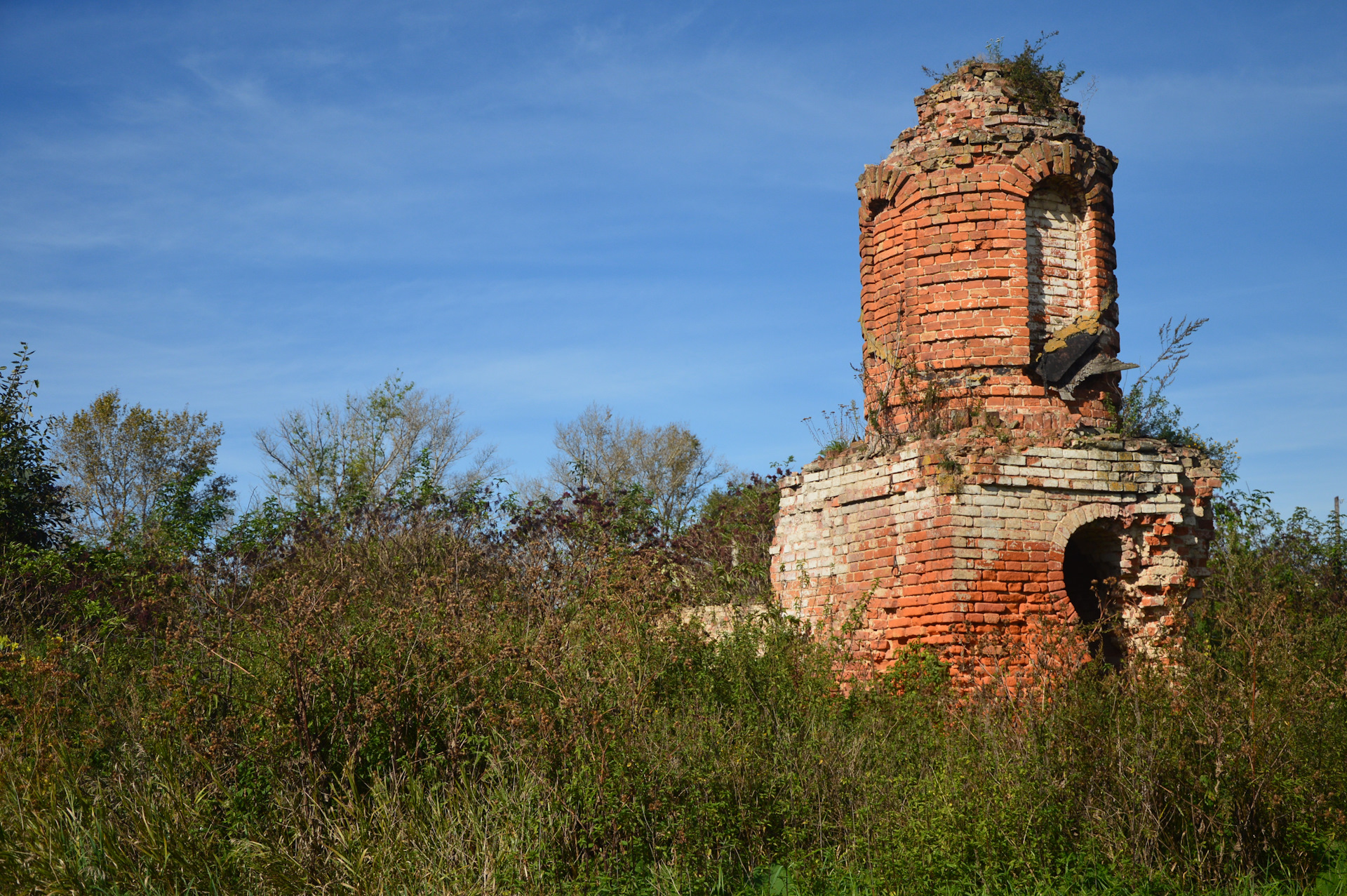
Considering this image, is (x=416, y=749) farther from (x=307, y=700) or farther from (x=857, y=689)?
(x=857, y=689)

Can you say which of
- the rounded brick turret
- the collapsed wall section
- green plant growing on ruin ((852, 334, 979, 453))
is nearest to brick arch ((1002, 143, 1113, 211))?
the rounded brick turret

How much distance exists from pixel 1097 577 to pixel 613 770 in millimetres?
5513

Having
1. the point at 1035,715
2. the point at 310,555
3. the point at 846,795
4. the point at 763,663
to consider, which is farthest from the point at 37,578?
the point at 1035,715

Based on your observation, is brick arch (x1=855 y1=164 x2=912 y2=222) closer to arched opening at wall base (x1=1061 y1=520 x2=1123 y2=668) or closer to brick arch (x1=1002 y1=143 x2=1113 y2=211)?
brick arch (x1=1002 y1=143 x2=1113 y2=211)

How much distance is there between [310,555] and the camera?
501 inches

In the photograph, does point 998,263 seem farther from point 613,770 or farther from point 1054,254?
point 613,770

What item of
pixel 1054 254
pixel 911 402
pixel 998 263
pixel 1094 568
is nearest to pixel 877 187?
pixel 998 263

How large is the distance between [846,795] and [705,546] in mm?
11123

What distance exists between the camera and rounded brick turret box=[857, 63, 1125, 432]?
30.0 feet

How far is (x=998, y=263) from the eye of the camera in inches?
361

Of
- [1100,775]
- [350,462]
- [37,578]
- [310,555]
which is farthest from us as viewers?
[350,462]

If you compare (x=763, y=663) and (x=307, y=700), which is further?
(x=763, y=663)

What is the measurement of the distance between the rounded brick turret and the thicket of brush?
2.80 metres

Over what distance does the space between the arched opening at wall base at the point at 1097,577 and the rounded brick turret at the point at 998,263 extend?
105 cm
